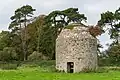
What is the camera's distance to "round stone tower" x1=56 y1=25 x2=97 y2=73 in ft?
129

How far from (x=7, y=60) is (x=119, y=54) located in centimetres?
2074

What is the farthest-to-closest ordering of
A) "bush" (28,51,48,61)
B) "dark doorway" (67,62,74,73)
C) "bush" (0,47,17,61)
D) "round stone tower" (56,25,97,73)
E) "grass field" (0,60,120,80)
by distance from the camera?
"bush" (0,47,17,61), "bush" (28,51,48,61), "dark doorway" (67,62,74,73), "round stone tower" (56,25,97,73), "grass field" (0,60,120,80)

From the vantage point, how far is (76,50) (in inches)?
1549

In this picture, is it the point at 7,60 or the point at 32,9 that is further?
the point at 32,9

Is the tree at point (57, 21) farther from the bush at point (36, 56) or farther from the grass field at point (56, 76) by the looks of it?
the grass field at point (56, 76)

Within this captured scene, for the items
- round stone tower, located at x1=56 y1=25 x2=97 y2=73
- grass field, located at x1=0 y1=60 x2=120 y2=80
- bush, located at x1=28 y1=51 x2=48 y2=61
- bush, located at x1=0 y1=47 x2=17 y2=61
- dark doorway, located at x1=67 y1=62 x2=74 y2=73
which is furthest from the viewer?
bush, located at x1=0 y1=47 x2=17 y2=61

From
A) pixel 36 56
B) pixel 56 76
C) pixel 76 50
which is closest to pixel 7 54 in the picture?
pixel 36 56

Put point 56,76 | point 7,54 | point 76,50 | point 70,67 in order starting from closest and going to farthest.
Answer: point 56,76, point 76,50, point 70,67, point 7,54

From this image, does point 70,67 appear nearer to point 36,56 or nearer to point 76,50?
point 76,50

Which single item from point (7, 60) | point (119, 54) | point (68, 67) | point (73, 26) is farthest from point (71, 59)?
point (7, 60)

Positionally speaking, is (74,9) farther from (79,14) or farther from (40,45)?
(40,45)

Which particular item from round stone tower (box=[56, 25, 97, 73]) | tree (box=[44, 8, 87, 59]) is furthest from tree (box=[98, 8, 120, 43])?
round stone tower (box=[56, 25, 97, 73])

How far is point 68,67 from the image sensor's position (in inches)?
1577

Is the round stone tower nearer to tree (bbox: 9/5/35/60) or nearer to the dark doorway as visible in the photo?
the dark doorway
